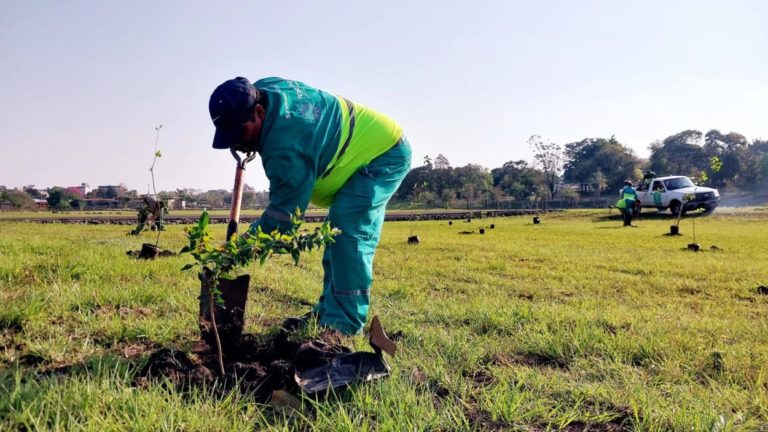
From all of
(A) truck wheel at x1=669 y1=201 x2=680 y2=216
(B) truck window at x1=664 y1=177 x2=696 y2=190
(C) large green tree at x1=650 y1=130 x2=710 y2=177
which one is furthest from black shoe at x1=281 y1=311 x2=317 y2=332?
(C) large green tree at x1=650 y1=130 x2=710 y2=177

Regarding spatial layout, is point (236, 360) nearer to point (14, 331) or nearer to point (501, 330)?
point (14, 331)

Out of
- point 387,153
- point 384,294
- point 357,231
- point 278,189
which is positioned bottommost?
point 384,294

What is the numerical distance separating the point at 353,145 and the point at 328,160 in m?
0.24

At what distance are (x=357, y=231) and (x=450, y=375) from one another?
115 centimetres

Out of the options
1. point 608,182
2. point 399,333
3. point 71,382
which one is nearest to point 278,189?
point 399,333

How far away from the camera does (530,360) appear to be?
2596 millimetres

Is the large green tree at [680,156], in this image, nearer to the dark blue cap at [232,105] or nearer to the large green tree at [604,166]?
the large green tree at [604,166]

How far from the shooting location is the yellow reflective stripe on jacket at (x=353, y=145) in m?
3.08

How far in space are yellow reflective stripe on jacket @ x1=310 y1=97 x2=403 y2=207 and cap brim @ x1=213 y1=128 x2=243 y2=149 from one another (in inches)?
23.3

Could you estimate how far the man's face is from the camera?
2715 millimetres

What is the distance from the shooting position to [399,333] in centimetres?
297

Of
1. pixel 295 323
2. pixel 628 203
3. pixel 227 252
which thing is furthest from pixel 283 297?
pixel 628 203

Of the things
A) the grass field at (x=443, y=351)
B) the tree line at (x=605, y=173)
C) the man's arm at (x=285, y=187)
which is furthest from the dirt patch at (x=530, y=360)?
the tree line at (x=605, y=173)

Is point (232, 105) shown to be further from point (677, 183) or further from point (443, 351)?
point (677, 183)
